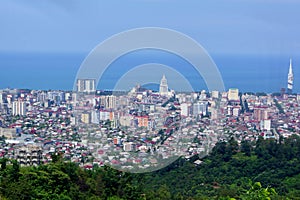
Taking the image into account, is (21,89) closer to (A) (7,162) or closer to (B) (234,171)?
(A) (7,162)

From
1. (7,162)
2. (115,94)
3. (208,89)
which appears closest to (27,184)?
(7,162)

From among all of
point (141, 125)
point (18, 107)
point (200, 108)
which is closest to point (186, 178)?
point (200, 108)

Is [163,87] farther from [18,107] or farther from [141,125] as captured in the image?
[18,107]

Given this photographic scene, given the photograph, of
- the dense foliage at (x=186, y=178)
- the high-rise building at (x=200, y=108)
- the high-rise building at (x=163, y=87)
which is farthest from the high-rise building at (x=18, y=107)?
the high-rise building at (x=163, y=87)

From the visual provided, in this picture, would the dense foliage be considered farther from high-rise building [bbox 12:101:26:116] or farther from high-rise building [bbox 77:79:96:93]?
high-rise building [bbox 12:101:26:116]

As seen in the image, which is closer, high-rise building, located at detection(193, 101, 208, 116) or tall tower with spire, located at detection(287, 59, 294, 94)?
high-rise building, located at detection(193, 101, 208, 116)

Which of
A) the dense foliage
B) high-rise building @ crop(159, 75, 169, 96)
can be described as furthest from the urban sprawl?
the dense foliage

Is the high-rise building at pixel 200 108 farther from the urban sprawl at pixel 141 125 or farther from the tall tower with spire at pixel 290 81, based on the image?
the tall tower with spire at pixel 290 81
